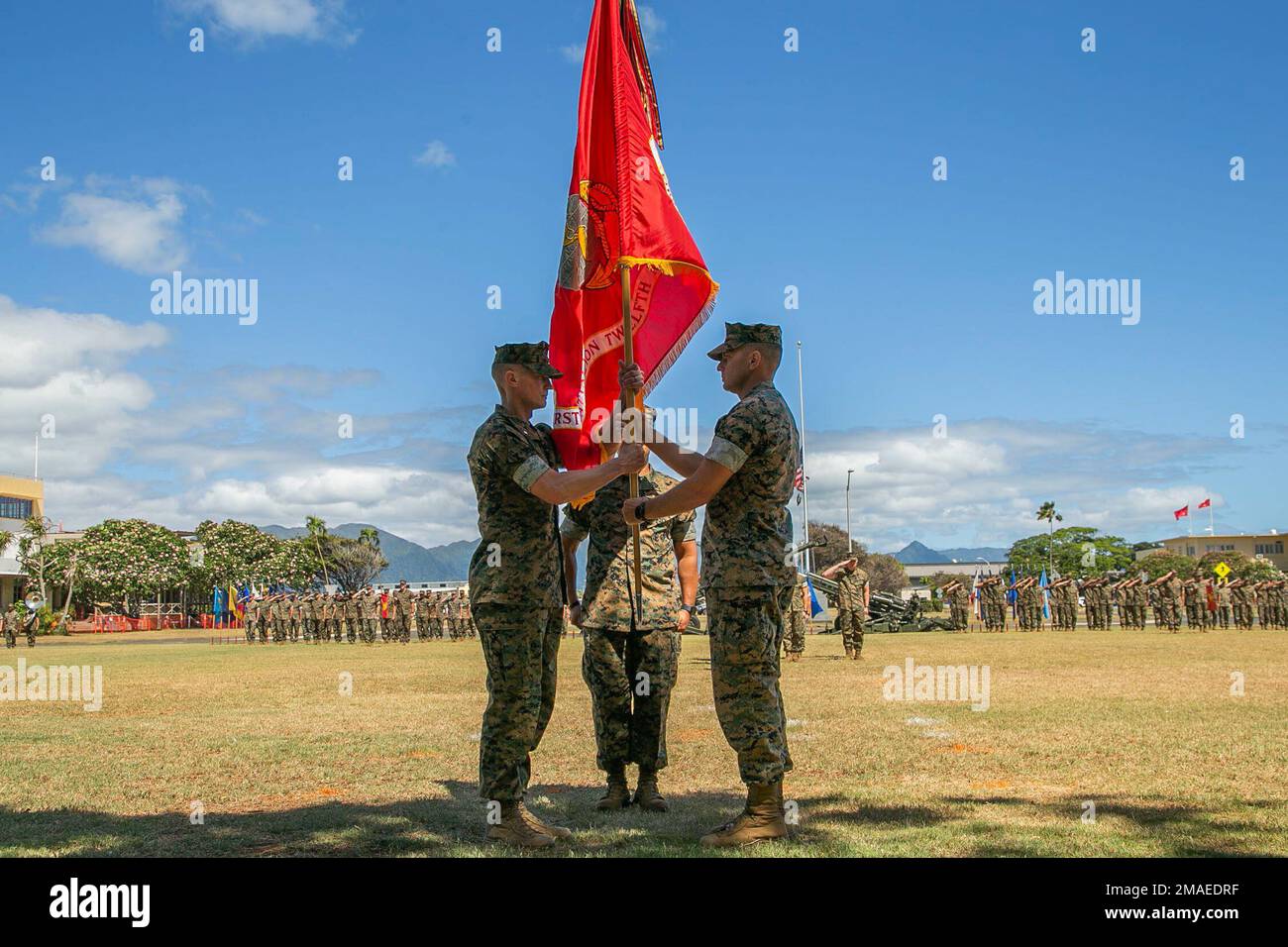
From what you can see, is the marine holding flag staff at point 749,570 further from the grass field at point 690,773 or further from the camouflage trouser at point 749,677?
the grass field at point 690,773

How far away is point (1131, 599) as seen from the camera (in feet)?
121

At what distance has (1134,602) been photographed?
36.8 metres

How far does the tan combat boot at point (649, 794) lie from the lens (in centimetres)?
619

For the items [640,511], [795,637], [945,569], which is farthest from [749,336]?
[945,569]

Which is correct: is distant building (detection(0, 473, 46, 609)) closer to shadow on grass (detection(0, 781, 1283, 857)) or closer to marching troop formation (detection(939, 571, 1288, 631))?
marching troop formation (detection(939, 571, 1288, 631))

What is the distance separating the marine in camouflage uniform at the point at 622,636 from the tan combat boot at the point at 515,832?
110 cm

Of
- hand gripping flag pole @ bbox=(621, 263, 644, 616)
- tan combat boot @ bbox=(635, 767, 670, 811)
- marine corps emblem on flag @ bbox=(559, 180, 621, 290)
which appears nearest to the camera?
hand gripping flag pole @ bbox=(621, 263, 644, 616)

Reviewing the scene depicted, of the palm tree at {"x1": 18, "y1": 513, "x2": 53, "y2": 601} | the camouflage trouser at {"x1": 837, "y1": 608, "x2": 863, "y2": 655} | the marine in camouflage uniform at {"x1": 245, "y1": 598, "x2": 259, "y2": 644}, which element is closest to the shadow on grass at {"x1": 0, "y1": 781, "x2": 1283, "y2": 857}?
the camouflage trouser at {"x1": 837, "y1": 608, "x2": 863, "y2": 655}

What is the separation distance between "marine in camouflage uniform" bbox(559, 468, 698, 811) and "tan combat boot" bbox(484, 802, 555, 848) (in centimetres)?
110

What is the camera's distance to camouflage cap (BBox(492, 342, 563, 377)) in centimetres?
555

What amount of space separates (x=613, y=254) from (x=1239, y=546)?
14114 centimetres
